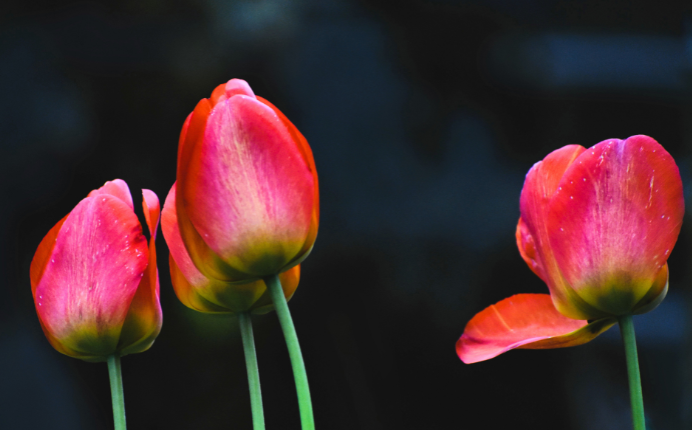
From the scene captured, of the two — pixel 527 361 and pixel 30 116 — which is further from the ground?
pixel 30 116

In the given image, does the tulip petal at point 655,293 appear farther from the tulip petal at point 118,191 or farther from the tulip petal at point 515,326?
the tulip petal at point 118,191

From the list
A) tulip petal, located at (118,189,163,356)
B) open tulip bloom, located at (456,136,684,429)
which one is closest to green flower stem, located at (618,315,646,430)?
open tulip bloom, located at (456,136,684,429)

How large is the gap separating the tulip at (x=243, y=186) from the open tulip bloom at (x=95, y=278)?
20 millimetres

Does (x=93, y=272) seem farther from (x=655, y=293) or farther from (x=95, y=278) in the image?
(x=655, y=293)

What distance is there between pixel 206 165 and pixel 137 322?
0.05 metres

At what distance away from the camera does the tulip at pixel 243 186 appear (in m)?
0.11

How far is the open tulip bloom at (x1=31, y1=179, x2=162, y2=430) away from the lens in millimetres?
127

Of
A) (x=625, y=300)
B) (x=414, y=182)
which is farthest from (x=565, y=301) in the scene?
(x=414, y=182)

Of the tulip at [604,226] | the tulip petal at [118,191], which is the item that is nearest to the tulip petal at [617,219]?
the tulip at [604,226]

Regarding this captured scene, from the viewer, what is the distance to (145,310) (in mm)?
134

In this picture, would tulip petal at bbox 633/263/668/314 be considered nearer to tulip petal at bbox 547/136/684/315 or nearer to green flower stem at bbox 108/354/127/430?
tulip petal at bbox 547/136/684/315

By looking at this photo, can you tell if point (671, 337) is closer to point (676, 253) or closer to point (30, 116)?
point (676, 253)

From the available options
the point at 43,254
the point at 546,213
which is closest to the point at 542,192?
the point at 546,213

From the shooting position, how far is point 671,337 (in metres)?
0.53
